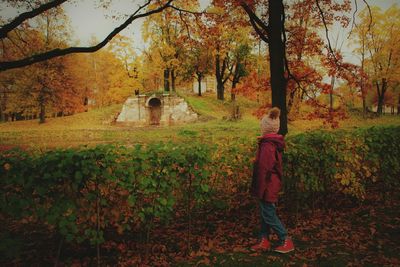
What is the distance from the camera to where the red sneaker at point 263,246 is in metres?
4.45

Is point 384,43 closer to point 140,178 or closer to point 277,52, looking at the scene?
point 277,52

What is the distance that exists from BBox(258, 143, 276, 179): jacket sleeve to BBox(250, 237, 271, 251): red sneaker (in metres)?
1.05

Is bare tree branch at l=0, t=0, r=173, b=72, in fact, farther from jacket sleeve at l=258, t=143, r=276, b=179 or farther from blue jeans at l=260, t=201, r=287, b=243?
blue jeans at l=260, t=201, r=287, b=243

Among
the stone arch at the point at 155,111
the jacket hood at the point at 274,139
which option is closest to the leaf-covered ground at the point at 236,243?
the jacket hood at the point at 274,139

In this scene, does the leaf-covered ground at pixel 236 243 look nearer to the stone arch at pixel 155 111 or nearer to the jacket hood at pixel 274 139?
the jacket hood at pixel 274 139

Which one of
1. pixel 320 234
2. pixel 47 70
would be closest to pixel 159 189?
pixel 320 234

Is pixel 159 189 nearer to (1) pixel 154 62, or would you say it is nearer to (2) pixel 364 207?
(2) pixel 364 207

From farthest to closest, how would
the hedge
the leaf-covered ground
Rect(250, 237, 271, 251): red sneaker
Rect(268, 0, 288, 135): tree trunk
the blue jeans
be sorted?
Rect(268, 0, 288, 135): tree trunk
Rect(250, 237, 271, 251): red sneaker
the blue jeans
the leaf-covered ground
the hedge

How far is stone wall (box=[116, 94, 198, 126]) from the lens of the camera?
33.8m

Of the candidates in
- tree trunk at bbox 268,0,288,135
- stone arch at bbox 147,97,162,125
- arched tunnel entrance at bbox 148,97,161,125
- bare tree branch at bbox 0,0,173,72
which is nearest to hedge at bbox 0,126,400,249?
tree trunk at bbox 268,0,288,135

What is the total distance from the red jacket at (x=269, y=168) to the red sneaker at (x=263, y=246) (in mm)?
725

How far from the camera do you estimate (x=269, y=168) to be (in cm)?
416

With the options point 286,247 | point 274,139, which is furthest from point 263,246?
point 274,139

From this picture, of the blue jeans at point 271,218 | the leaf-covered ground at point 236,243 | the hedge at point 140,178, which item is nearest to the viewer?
the hedge at point 140,178
